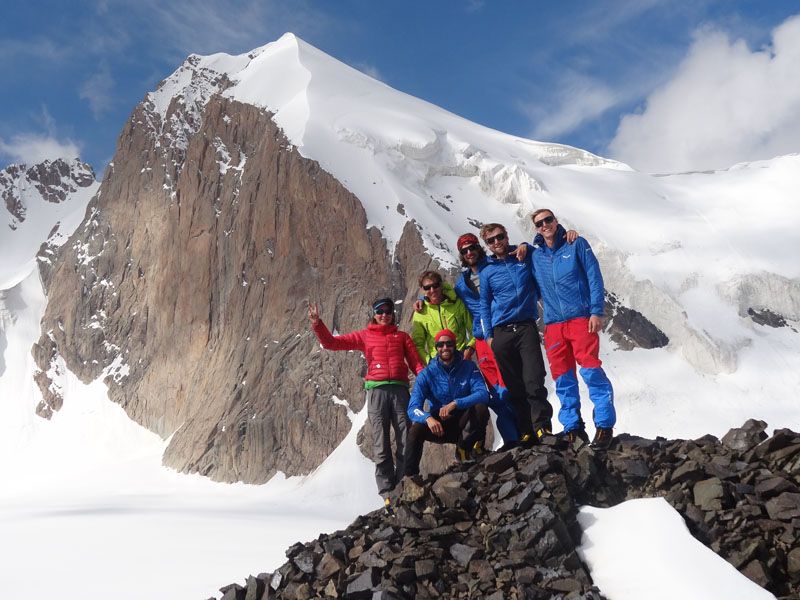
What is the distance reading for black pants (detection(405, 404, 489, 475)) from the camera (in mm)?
8969

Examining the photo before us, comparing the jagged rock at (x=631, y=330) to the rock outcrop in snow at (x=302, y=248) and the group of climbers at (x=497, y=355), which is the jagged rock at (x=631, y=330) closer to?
the rock outcrop in snow at (x=302, y=248)

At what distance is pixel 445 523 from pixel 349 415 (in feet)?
125

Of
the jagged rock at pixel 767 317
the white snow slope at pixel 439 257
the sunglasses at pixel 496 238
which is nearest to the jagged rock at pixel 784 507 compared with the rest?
the sunglasses at pixel 496 238

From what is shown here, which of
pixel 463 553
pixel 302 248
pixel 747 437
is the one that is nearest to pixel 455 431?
pixel 463 553

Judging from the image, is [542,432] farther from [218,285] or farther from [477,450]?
[218,285]

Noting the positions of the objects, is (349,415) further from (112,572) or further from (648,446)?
(648,446)

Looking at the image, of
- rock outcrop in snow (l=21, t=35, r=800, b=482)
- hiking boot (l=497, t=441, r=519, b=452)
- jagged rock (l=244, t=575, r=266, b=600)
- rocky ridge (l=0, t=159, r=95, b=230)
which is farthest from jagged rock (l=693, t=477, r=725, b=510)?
rocky ridge (l=0, t=159, r=95, b=230)

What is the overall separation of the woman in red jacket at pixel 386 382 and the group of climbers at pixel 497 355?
0.01 meters

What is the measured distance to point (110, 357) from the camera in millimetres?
66688

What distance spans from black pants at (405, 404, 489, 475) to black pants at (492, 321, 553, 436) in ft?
1.58

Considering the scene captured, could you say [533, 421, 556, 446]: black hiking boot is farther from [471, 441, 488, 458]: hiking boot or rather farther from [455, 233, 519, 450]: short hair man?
[471, 441, 488, 458]: hiking boot

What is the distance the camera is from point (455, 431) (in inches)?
359

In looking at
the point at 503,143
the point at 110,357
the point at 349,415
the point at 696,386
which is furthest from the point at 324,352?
the point at 503,143

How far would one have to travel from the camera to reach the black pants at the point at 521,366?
907 cm
